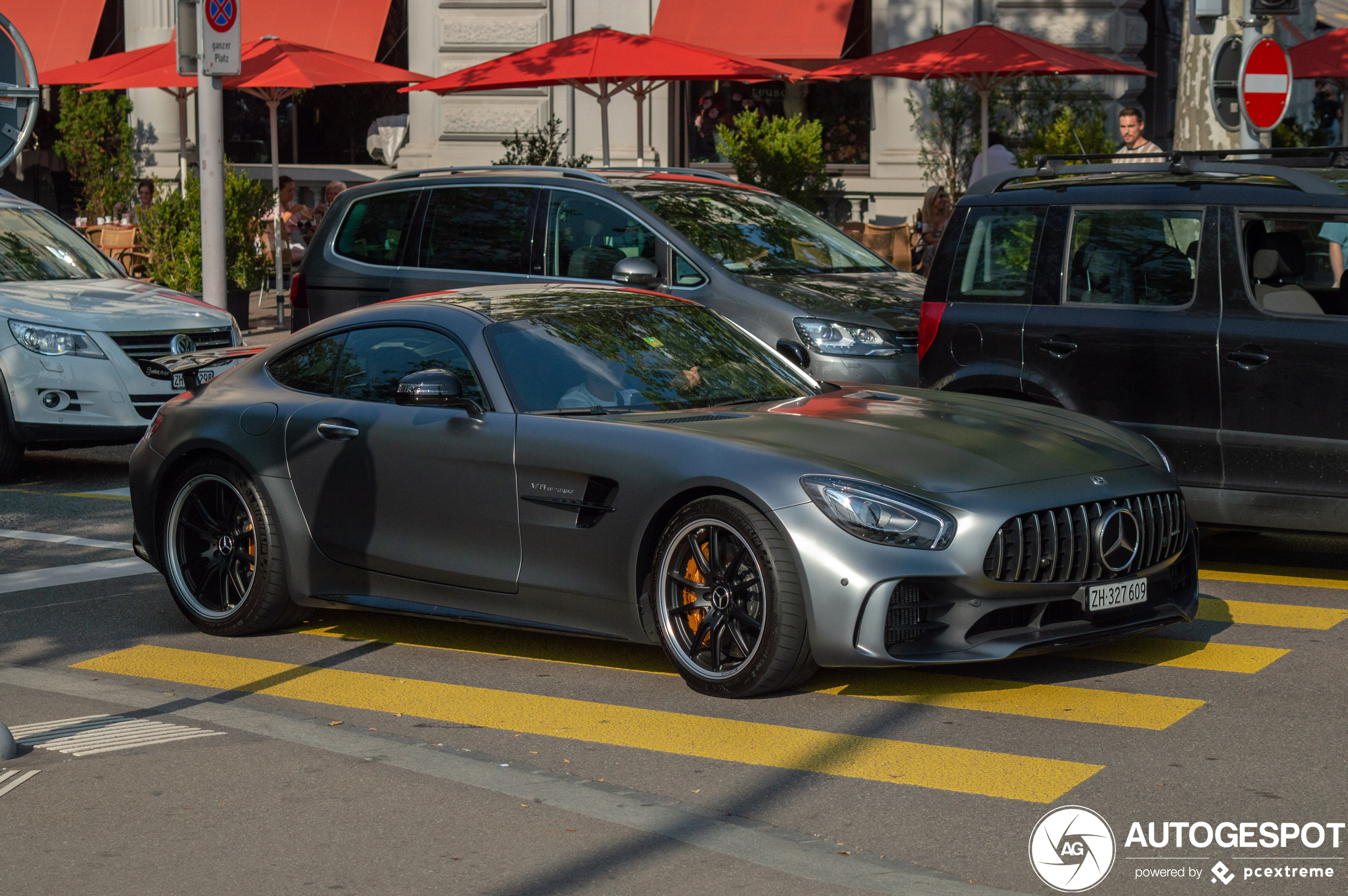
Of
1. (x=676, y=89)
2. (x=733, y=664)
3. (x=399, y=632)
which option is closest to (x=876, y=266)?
(x=399, y=632)

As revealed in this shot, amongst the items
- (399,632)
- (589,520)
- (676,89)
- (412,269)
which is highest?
(676,89)

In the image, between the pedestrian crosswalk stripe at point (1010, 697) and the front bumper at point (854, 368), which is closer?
the pedestrian crosswalk stripe at point (1010, 697)

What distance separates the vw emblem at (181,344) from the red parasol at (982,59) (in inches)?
319

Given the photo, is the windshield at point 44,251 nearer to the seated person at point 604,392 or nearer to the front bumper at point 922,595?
the seated person at point 604,392

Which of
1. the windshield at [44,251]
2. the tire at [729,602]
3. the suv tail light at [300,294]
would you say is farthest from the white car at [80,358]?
the tire at [729,602]

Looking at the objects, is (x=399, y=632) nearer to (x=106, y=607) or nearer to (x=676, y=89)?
(x=106, y=607)

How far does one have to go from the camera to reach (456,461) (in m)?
6.86

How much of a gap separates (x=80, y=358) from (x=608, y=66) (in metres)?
6.92

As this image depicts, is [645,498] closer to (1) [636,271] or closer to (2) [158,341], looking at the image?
(1) [636,271]

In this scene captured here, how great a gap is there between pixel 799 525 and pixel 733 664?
1.97 ft

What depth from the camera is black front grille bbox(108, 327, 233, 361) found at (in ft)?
38.6

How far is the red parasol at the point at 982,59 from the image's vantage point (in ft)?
55.9

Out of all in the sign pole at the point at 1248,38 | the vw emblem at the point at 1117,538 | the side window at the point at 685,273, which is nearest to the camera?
the vw emblem at the point at 1117,538

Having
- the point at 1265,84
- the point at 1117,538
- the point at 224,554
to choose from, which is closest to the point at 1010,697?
the point at 1117,538
